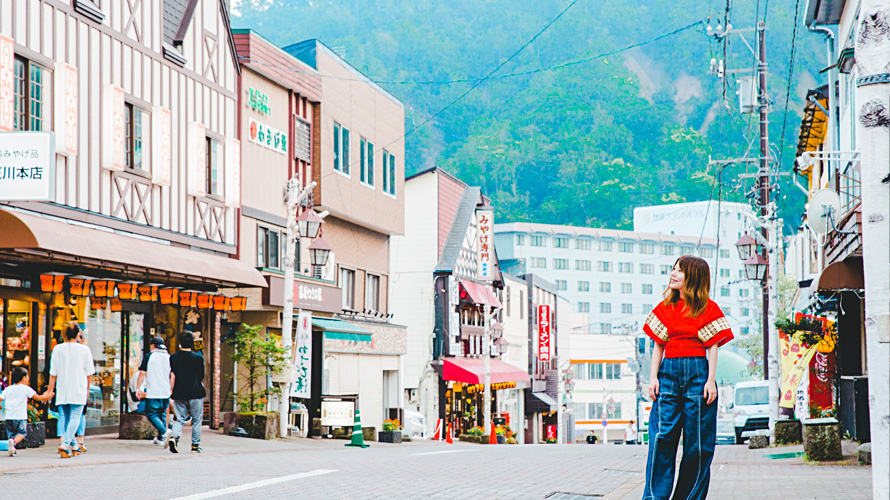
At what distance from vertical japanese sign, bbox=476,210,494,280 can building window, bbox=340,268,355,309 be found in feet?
46.4

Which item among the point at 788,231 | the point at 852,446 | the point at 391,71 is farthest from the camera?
the point at 391,71

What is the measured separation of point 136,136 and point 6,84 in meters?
4.56

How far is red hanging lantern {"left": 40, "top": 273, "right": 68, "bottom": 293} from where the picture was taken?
58.1 ft

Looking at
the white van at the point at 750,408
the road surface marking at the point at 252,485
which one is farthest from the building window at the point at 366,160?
the road surface marking at the point at 252,485

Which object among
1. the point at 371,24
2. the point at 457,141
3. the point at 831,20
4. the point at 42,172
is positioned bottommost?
the point at 42,172

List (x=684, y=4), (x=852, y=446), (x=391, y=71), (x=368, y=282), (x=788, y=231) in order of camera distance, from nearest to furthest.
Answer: (x=852, y=446), (x=368, y=282), (x=788, y=231), (x=391, y=71), (x=684, y=4)

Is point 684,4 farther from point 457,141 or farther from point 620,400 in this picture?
point 620,400

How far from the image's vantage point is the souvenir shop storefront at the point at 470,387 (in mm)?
42031

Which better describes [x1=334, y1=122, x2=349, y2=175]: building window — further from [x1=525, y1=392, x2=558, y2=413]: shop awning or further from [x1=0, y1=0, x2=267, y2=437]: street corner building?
[x1=525, y1=392, x2=558, y2=413]: shop awning

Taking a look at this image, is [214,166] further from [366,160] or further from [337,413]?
[366,160]

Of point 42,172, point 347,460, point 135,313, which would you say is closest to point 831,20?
point 347,460

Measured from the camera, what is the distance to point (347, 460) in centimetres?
1470

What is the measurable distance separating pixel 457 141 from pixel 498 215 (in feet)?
39.9

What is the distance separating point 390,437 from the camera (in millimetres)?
27344
